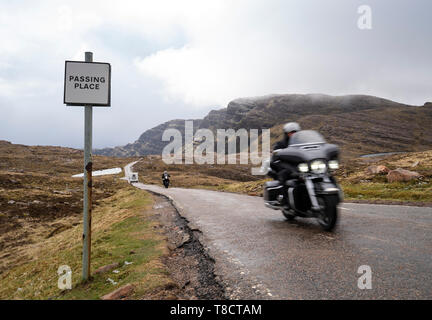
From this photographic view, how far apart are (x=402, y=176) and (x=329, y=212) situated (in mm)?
14990

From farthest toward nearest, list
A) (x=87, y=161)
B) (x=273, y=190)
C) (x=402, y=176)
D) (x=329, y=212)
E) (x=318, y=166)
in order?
(x=402, y=176)
(x=273, y=190)
(x=318, y=166)
(x=329, y=212)
(x=87, y=161)

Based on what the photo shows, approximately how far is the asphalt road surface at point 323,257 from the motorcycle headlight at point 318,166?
1428 millimetres

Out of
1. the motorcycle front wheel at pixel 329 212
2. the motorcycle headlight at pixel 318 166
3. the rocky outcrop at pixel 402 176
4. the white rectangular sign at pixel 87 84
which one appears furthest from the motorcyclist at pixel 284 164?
the rocky outcrop at pixel 402 176

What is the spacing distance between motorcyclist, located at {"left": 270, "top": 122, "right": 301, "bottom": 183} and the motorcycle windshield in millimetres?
312

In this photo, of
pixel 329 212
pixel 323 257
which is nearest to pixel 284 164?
pixel 329 212

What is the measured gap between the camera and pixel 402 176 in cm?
1792

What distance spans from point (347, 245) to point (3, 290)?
9985 millimetres

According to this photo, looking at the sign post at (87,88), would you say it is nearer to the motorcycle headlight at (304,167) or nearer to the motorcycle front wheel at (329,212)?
the motorcycle headlight at (304,167)

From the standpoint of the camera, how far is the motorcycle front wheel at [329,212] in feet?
19.4

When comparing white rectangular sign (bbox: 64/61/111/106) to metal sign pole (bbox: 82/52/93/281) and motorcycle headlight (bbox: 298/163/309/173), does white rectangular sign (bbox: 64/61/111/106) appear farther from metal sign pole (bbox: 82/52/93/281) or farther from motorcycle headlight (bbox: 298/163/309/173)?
motorcycle headlight (bbox: 298/163/309/173)

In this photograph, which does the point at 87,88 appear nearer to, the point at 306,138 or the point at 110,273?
the point at 110,273

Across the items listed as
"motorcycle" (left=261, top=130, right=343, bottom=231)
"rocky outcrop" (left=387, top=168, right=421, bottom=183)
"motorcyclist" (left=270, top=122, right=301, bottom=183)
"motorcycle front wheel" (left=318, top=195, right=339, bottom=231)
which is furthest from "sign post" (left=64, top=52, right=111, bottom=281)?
"rocky outcrop" (left=387, top=168, right=421, bottom=183)

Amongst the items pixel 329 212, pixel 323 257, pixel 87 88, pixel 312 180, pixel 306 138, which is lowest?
Answer: pixel 323 257
